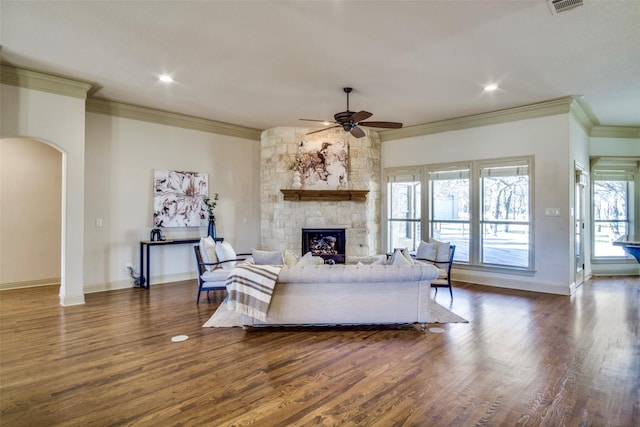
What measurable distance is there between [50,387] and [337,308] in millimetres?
2548

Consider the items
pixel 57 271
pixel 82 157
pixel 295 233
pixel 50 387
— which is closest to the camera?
pixel 50 387

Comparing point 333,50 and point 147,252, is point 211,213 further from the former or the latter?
point 333,50

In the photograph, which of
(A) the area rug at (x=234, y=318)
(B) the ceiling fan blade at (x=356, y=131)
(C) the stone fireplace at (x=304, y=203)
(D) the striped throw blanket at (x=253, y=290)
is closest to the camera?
(D) the striped throw blanket at (x=253, y=290)

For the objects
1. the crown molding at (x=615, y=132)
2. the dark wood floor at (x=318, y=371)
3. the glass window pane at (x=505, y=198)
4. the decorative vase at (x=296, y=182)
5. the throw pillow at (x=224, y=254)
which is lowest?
the dark wood floor at (x=318, y=371)

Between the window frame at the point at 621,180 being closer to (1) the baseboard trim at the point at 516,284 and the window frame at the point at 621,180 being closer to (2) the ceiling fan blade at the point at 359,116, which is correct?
(1) the baseboard trim at the point at 516,284

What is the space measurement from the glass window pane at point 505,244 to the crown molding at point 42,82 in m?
6.96

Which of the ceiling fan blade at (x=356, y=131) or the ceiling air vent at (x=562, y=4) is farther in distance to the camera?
the ceiling fan blade at (x=356, y=131)

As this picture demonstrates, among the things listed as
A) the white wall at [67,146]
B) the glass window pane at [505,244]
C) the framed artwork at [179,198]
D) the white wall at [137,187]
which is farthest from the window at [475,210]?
the white wall at [67,146]

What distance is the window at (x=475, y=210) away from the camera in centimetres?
611

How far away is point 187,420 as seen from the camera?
7.26 ft

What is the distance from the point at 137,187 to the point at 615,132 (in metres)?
9.66

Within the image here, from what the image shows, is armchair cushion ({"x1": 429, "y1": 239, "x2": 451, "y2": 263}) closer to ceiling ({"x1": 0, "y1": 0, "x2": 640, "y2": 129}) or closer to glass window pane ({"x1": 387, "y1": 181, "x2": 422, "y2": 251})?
glass window pane ({"x1": 387, "y1": 181, "x2": 422, "y2": 251})

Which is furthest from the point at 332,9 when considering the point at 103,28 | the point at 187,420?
the point at 187,420

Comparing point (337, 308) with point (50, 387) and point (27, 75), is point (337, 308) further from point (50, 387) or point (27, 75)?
point (27, 75)
